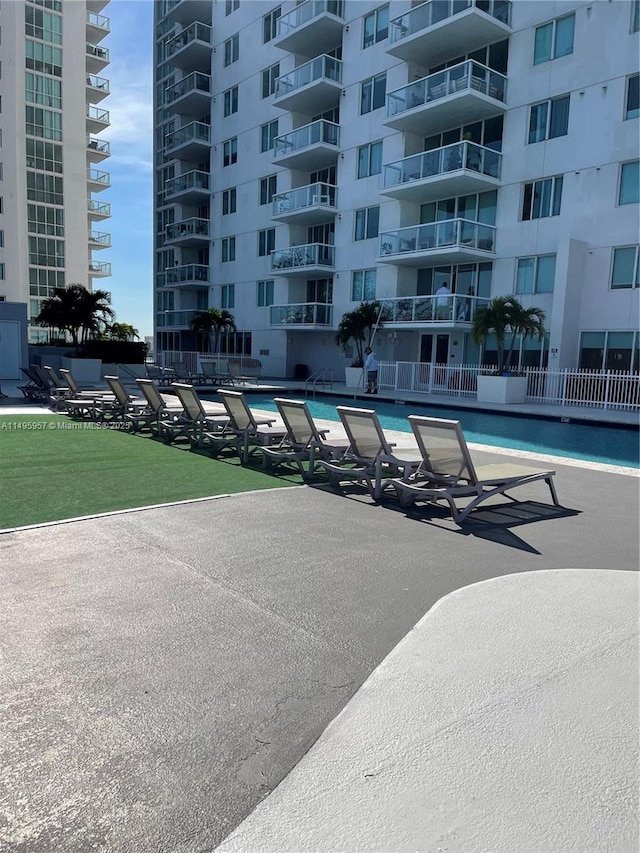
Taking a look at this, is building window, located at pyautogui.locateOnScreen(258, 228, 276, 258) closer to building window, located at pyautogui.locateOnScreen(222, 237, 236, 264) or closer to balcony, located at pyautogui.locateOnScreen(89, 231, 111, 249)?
building window, located at pyautogui.locateOnScreen(222, 237, 236, 264)

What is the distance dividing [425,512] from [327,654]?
3427 mm

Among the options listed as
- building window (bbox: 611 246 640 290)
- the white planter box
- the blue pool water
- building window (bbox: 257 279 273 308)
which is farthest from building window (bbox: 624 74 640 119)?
building window (bbox: 257 279 273 308)

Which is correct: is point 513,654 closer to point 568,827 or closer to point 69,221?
point 568,827

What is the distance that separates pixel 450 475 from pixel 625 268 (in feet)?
56.4

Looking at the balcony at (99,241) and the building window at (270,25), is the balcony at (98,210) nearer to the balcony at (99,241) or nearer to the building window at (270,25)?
the balcony at (99,241)

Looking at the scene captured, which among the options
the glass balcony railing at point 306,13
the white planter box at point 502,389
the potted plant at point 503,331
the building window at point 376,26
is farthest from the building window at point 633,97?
the glass balcony railing at point 306,13

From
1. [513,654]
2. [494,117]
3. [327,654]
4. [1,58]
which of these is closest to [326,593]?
[327,654]

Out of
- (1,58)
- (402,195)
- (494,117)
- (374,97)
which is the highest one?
(1,58)

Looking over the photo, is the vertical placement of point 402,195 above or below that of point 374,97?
below

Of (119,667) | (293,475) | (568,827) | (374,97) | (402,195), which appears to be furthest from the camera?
(374,97)

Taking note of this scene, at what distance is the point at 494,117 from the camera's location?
24703mm

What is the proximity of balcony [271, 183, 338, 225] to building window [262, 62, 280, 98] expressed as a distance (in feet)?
23.8

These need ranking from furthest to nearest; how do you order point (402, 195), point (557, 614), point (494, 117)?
point (402, 195), point (494, 117), point (557, 614)

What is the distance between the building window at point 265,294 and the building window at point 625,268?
62.8 feet
